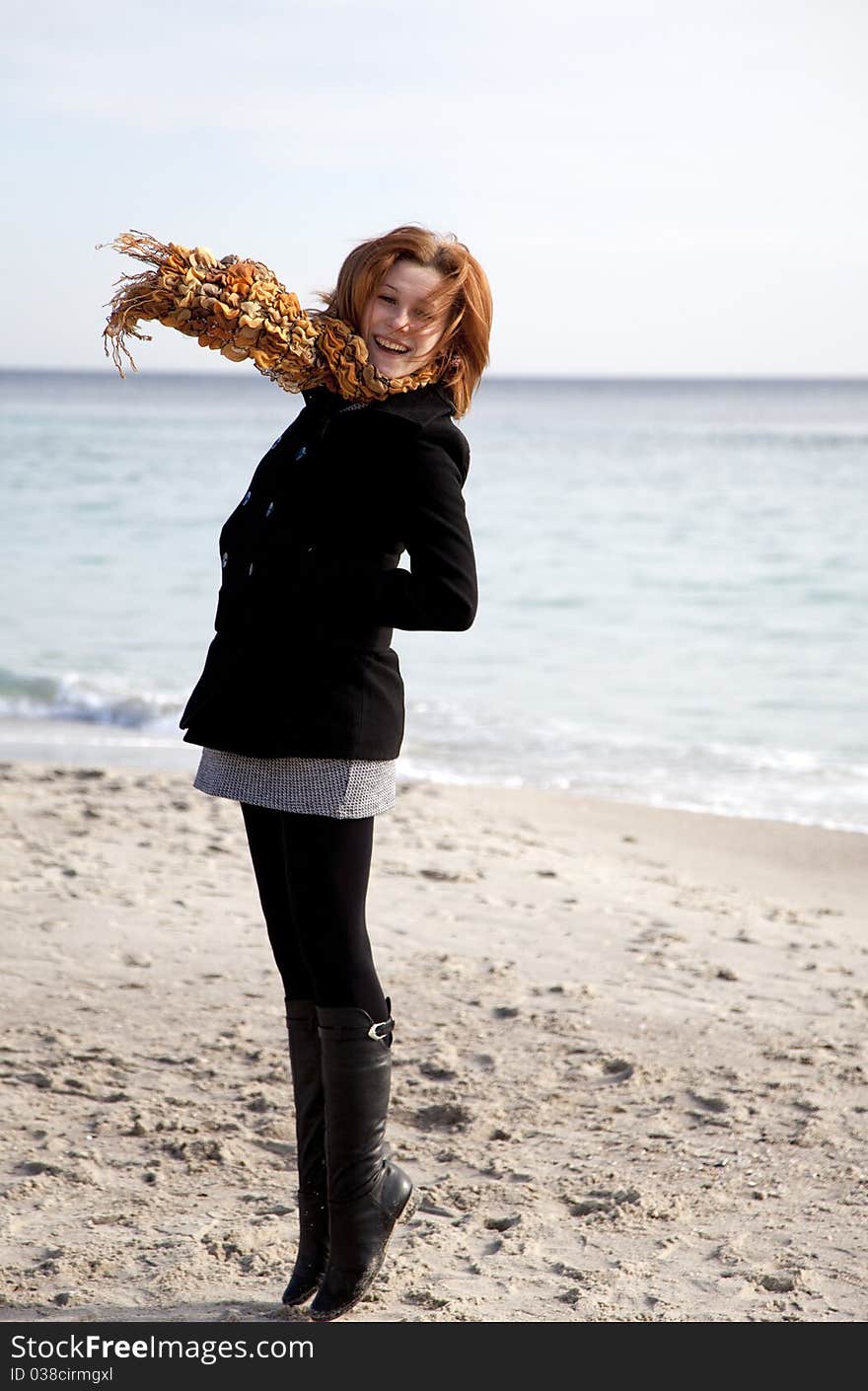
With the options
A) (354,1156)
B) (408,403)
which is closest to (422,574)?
(408,403)

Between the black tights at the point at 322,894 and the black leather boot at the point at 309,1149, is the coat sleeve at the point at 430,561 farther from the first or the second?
the black leather boot at the point at 309,1149

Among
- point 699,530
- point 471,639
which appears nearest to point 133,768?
point 471,639

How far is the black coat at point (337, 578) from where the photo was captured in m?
2.25

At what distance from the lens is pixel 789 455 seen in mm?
39656

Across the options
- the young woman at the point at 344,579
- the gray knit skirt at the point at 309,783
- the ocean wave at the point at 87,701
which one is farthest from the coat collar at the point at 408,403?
the ocean wave at the point at 87,701

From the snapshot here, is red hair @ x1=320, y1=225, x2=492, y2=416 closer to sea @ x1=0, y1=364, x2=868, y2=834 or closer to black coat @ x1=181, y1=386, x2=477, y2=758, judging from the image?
black coat @ x1=181, y1=386, x2=477, y2=758

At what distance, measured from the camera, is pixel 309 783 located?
2330mm

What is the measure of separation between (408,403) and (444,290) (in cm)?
20

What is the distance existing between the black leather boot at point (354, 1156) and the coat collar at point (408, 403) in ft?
3.47

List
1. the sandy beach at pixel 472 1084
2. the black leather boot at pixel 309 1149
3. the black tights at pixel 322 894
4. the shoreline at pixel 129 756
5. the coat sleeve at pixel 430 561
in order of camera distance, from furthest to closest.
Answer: the shoreline at pixel 129 756, the sandy beach at pixel 472 1084, the black leather boot at pixel 309 1149, the black tights at pixel 322 894, the coat sleeve at pixel 430 561

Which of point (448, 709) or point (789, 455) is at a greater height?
point (789, 455)

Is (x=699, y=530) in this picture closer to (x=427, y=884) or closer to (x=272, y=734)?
(x=427, y=884)

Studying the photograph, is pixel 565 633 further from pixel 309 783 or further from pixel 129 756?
pixel 309 783

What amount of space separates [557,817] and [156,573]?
10.4 m
